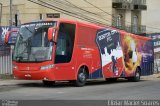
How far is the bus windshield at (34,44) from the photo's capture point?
72.5ft

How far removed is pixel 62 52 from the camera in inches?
890

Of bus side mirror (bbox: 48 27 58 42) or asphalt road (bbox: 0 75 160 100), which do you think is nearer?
asphalt road (bbox: 0 75 160 100)

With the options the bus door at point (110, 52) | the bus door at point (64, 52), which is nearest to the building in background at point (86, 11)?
the bus door at point (110, 52)

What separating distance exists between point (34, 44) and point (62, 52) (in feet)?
4.64

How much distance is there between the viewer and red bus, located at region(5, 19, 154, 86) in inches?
869

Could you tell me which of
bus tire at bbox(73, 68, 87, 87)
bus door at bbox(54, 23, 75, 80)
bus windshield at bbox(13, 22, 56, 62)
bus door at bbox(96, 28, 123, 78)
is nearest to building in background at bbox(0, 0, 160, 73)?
bus door at bbox(96, 28, 123, 78)

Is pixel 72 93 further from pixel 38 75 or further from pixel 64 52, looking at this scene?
pixel 64 52

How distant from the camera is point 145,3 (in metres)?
61.9

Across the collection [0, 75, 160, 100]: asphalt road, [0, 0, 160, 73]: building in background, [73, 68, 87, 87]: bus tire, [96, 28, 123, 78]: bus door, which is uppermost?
[0, 0, 160, 73]: building in background

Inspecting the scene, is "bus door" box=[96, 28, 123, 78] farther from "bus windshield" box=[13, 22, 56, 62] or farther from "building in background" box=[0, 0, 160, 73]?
"building in background" box=[0, 0, 160, 73]

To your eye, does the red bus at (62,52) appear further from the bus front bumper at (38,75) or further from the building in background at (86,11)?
the building in background at (86,11)

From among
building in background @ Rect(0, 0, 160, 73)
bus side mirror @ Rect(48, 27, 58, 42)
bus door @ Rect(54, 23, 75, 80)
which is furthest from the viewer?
building in background @ Rect(0, 0, 160, 73)

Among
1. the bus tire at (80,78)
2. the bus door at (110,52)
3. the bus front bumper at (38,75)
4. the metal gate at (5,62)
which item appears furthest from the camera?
the metal gate at (5,62)

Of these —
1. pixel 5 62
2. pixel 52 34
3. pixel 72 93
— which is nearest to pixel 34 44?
pixel 52 34
